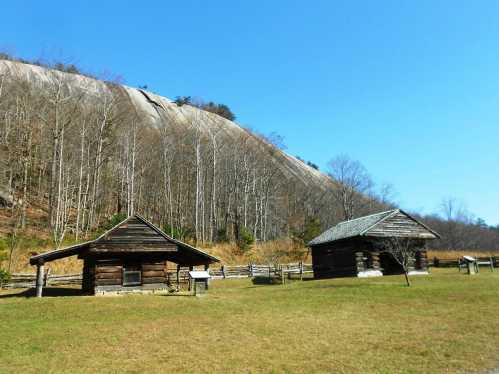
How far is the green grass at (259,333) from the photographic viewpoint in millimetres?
10508

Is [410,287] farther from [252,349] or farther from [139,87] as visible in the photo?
[139,87]

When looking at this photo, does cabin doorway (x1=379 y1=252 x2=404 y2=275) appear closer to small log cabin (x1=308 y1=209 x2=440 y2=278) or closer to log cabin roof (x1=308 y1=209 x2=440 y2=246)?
small log cabin (x1=308 y1=209 x2=440 y2=278)

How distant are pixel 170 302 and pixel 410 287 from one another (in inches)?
540

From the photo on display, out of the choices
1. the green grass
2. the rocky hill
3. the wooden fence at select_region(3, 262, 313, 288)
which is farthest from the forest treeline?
the green grass

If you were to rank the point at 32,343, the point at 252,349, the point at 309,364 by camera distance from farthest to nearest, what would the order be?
1. the point at 32,343
2. the point at 252,349
3. the point at 309,364

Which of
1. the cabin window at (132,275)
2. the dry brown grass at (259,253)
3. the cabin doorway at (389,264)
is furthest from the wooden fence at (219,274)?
the cabin doorway at (389,264)

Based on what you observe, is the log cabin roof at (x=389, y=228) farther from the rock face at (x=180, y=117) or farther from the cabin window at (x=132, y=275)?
the rock face at (x=180, y=117)

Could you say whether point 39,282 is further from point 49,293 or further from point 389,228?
point 389,228

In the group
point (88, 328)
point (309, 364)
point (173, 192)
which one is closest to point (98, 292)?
point (88, 328)

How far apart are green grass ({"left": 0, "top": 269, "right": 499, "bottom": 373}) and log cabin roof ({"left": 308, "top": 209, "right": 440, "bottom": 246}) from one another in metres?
11.0

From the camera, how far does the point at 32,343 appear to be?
42.2 feet

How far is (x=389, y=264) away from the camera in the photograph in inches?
1451

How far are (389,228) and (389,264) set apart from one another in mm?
4093

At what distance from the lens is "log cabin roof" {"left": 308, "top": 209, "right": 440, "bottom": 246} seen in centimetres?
3381
